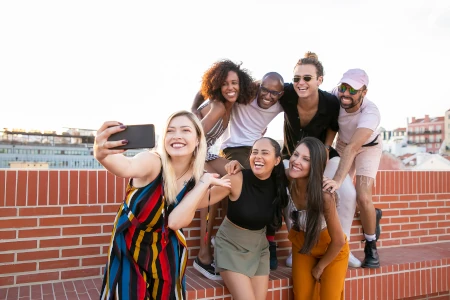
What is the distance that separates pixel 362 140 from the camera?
3.19 m

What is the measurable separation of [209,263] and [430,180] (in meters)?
3.00

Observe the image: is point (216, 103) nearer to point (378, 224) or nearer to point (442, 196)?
point (378, 224)

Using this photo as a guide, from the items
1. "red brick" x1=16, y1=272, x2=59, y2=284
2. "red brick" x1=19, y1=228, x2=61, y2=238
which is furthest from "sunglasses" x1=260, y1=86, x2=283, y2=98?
"red brick" x1=16, y1=272, x2=59, y2=284

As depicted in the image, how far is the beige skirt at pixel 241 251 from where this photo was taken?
2693mm

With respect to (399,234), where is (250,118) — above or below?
above

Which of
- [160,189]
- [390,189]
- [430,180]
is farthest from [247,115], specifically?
[430,180]

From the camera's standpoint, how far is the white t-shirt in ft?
10.6

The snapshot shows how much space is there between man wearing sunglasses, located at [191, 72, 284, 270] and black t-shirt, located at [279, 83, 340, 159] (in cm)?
11

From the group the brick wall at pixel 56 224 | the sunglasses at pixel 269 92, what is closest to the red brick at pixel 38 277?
the brick wall at pixel 56 224

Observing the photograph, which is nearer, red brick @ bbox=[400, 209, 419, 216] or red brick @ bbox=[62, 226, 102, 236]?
red brick @ bbox=[62, 226, 102, 236]

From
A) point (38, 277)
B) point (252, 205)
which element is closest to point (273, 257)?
point (252, 205)

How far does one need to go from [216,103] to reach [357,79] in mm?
1199

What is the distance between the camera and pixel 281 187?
2.96 meters

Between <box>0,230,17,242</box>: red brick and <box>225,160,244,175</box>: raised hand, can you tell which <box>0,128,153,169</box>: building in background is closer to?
<box>0,230,17,242</box>: red brick
